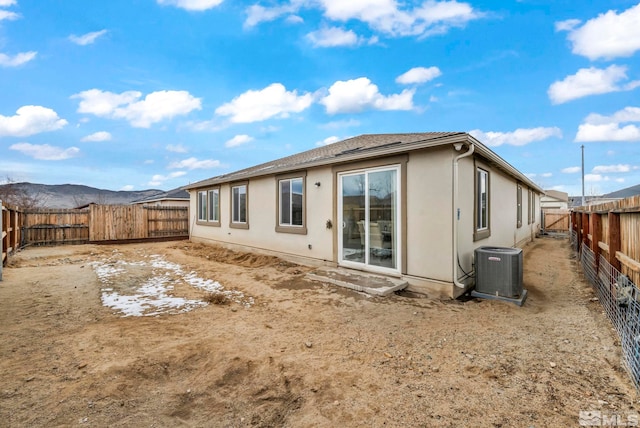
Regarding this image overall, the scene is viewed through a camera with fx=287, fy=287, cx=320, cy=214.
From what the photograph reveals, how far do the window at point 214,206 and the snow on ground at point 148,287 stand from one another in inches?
125

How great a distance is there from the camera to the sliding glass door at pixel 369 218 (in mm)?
5480

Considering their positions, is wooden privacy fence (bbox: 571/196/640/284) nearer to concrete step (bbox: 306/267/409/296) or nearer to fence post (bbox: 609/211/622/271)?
fence post (bbox: 609/211/622/271)

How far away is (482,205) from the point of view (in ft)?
20.6

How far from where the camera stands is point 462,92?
35.3 feet

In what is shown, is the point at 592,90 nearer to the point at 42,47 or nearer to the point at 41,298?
the point at 41,298

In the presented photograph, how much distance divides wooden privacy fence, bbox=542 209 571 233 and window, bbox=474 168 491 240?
16.6 meters

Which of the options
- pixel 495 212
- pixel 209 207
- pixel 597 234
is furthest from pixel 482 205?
pixel 209 207

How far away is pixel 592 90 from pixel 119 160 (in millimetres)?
29226

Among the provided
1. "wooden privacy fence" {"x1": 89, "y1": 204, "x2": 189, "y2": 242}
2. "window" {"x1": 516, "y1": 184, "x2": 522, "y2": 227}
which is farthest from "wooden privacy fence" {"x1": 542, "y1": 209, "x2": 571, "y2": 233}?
"wooden privacy fence" {"x1": 89, "y1": 204, "x2": 189, "y2": 242}

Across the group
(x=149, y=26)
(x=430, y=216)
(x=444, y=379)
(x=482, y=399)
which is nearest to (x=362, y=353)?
(x=444, y=379)

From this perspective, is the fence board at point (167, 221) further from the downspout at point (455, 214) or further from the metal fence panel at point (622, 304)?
the metal fence panel at point (622, 304)

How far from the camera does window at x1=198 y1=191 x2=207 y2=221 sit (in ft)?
39.6

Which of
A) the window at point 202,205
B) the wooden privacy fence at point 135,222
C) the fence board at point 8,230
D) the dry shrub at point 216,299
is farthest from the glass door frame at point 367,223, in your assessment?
the wooden privacy fence at point 135,222

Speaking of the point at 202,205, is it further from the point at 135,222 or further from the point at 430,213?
the point at 430,213
